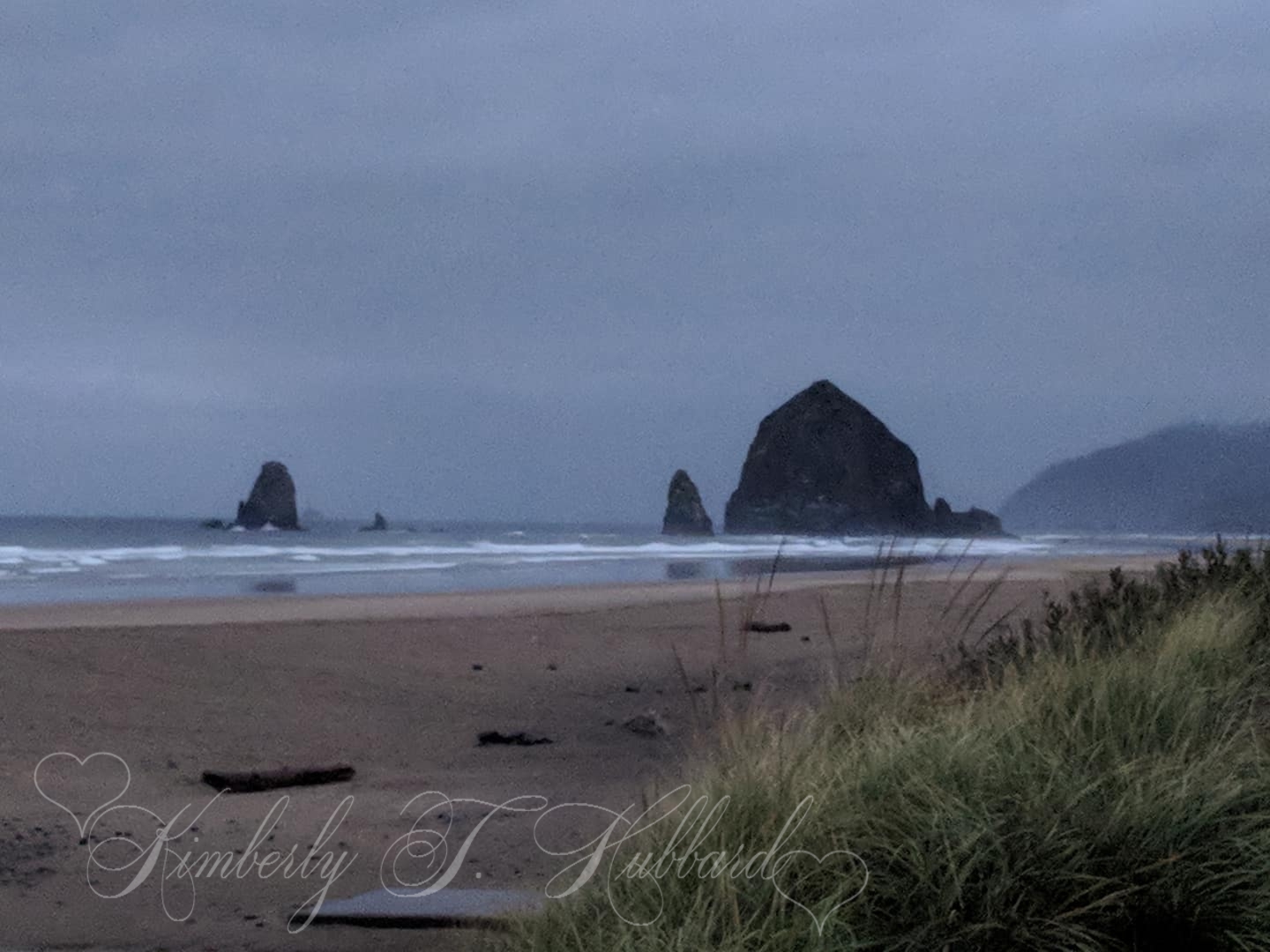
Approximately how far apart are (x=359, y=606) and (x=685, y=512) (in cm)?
6877

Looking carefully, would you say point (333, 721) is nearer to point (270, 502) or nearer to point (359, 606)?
point (359, 606)

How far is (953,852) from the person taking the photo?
343 centimetres

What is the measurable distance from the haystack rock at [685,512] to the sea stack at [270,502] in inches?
839

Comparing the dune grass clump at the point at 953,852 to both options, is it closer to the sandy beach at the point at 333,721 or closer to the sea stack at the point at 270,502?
the sandy beach at the point at 333,721

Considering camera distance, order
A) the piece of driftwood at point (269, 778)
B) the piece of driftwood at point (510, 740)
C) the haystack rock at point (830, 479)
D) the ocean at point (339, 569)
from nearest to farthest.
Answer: the piece of driftwood at point (269, 778) < the piece of driftwood at point (510, 740) < the ocean at point (339, 569) < the haystack rock at point (830, 479)

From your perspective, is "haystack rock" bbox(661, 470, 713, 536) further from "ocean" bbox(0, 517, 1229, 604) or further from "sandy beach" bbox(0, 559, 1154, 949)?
"sandy beach" bbox(0, 559, 1154, 949)

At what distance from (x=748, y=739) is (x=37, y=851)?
2595 millimetres

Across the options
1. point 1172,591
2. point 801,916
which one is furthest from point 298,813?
point 1172,591

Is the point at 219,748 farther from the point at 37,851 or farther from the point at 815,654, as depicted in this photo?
the point at 815,654

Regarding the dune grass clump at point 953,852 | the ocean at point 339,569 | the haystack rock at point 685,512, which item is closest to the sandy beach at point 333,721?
the dune grass clump at point 953,852

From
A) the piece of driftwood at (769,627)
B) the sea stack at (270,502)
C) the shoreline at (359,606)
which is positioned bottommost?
the piece of driftwood at (769,627)

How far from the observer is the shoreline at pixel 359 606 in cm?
1216

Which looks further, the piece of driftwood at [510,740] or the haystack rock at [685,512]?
the haystack rock at [685,512]

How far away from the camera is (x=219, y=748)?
7.26 metres
